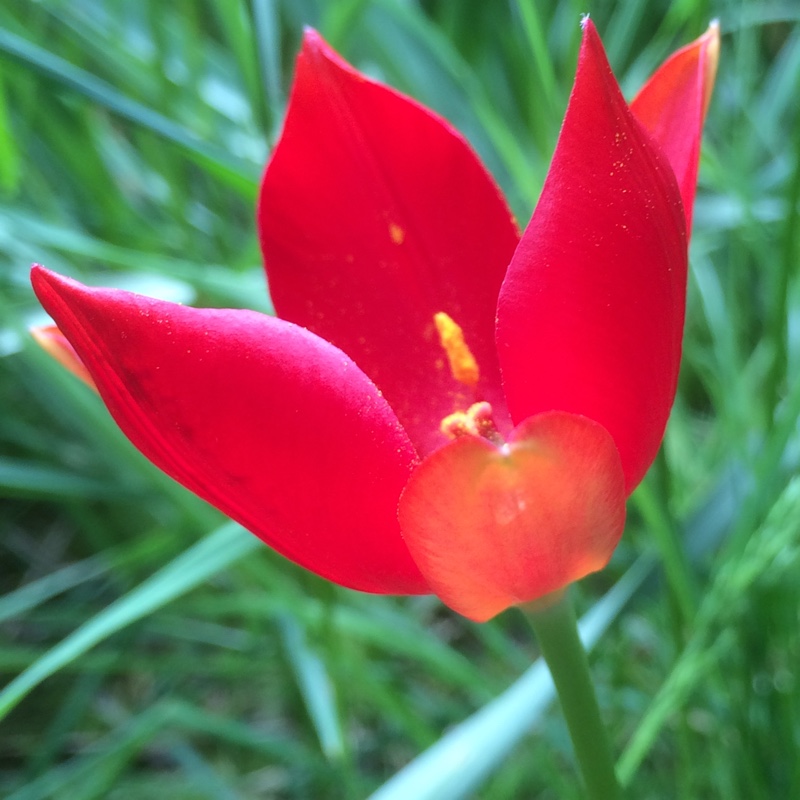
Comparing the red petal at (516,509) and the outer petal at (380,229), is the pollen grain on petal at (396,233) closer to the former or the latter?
the outer petal at (380,229)

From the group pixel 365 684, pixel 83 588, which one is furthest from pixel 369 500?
pixel 83 588

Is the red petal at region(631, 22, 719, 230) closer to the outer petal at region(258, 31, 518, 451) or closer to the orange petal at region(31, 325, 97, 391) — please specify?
the outer petal at region(258, 31, 518, 451)

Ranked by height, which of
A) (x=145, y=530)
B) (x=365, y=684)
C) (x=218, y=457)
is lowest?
(x=145, y=530)

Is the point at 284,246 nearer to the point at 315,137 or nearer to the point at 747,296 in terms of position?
the point at 315,137

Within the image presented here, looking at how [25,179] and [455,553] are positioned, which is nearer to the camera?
[455,553]

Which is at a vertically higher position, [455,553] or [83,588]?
[455,553]

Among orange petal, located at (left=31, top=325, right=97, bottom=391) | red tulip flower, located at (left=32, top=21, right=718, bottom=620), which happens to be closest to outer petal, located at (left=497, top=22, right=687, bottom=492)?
red tulip flower, located at (left=32, top=21, right=718, bottom=620)
